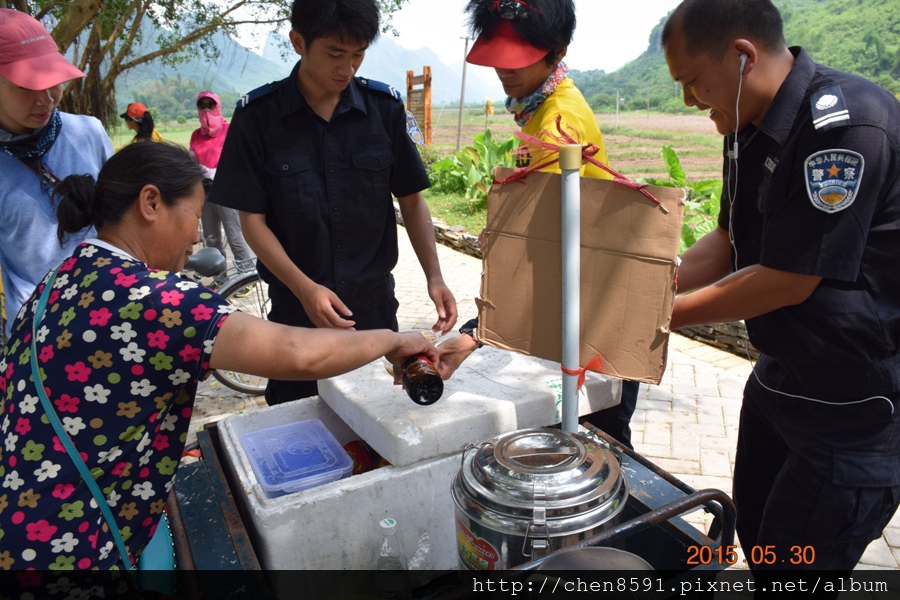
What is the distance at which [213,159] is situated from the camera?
7.17m

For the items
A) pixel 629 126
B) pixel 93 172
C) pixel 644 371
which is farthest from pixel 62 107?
pixel 629 126

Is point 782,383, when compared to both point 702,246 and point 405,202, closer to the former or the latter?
point 702,246

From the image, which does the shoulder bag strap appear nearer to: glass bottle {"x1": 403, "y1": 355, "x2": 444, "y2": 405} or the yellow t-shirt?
glass bottle {"x1": 403, "y1": 355, "x2": 444, "y2": 405}

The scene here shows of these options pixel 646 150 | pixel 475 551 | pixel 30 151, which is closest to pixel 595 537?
pixel 475 551

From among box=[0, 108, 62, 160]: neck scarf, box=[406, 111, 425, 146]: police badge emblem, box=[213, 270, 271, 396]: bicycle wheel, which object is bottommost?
box=[213, 270, 271, 396]: bicycle wheel

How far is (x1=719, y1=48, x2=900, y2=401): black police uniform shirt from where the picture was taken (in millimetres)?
1394

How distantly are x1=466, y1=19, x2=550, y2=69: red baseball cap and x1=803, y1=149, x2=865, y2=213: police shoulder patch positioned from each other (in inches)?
35.8

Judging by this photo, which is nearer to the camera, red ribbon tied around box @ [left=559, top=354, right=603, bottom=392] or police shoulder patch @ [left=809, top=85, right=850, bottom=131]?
police shoulder patch @ [left=809, top=85, right=850, bottom=131]

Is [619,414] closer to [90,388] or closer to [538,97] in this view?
[538,97]

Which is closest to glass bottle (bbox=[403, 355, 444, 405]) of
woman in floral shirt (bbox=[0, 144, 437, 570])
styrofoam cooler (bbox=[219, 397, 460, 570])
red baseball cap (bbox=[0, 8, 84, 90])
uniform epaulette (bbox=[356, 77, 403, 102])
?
styrofoam cooler (bbox=[219, 397, 460, 570])

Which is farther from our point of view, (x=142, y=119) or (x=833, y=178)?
(x=142, y=119)

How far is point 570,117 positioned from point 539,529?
1233mm

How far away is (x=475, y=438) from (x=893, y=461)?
103 centimetres

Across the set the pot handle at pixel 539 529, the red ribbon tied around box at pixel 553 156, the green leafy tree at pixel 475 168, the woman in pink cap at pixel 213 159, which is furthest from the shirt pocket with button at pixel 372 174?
the green leafy tree at pixel 475 168
